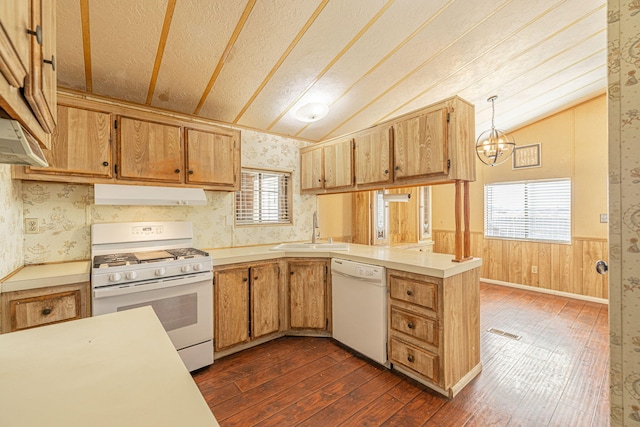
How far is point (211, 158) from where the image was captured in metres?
2.68

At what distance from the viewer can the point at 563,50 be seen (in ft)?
9.11

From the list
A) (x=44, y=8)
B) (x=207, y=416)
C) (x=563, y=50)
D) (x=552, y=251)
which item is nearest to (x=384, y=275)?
(x=207, y=416)

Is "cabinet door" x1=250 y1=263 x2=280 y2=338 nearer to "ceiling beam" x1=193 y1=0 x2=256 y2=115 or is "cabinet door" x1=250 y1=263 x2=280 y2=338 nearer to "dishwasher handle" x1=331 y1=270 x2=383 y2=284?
"dishwasher handle" x1=331 y1=270 x2=383 y2=284

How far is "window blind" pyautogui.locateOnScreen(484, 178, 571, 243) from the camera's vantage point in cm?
441

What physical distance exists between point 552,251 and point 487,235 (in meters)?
1.01

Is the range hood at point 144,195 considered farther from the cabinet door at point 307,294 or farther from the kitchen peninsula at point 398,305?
the cabinet door at point 307,294

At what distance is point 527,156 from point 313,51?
4511 millimetres

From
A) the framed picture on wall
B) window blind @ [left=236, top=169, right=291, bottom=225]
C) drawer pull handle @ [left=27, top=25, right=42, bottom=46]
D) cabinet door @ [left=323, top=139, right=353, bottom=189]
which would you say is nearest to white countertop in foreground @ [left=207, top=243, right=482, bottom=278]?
window blind @ [left=236, top=169, right=291, bottom=225]

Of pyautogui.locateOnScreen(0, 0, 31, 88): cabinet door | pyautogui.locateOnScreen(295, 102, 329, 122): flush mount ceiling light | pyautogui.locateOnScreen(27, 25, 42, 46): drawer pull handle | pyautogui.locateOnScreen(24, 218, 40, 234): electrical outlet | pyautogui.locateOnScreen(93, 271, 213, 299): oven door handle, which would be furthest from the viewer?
pyautogui.locateOnScreen(295, 102, 329, 122): flush mount ceiling light

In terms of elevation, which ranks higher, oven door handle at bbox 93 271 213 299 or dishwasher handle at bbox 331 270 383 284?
oven door handle at bbox 93 271 213 299

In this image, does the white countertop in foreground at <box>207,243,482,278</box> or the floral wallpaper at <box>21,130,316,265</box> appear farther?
the floral wallpaper at <box>21,130,316,265</box>

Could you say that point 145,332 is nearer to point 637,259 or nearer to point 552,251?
point 637,259

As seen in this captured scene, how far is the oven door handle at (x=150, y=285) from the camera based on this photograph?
1.88 meters

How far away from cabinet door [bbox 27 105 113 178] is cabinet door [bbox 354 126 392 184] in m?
2.23
